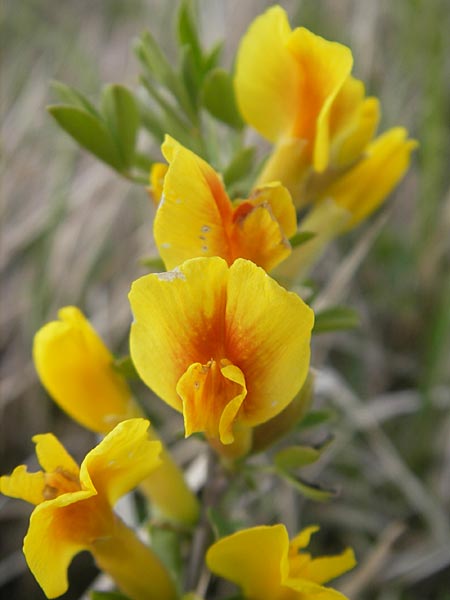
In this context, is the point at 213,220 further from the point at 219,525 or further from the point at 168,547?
the point at 168,547

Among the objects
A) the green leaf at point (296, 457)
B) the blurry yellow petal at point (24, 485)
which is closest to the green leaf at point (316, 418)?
the green leaf at point (296, 457)

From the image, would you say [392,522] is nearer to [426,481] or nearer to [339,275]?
[426,481]

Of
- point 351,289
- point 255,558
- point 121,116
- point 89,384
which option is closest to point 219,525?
point 255,558

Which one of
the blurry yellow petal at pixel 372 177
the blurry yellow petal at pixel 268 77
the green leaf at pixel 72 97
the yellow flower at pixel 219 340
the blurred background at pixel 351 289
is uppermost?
the blurry yellow petal at pixel 268 77

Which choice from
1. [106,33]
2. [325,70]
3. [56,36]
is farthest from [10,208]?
[325,70]

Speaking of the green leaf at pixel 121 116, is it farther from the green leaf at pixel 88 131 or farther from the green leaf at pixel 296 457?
the green leaf at pixel 296 457

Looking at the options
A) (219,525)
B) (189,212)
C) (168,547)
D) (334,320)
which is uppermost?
(189,212)
